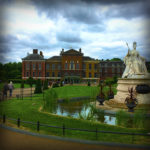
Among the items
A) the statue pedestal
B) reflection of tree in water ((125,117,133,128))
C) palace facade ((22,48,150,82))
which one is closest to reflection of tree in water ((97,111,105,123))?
reflection of tree in water ((125,117,133,128))

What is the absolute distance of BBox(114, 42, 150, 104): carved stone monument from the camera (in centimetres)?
1379

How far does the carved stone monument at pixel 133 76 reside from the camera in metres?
13.8

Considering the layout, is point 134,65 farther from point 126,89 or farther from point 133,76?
point 126,89

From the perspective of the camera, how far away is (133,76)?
14461mm

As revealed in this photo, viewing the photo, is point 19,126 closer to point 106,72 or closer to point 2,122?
point 2,122

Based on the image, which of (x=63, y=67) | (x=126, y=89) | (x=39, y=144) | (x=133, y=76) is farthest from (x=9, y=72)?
(x=39, y=144)

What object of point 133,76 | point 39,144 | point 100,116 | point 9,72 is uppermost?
point 9,72

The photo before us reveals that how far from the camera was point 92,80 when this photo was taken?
57562mm

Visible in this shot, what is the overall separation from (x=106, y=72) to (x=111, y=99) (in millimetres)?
43550

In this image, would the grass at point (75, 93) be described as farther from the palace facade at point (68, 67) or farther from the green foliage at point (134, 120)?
the palace facade at point (68, 67)

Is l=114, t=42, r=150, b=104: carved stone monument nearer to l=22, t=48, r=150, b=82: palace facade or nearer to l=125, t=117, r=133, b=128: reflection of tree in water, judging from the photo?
l=125, t=117, r=133, b=128: reflection of tree in water

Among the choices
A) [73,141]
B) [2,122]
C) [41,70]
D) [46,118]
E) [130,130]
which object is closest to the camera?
[73,141]

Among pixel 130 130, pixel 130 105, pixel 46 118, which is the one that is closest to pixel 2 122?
pixel 46 118

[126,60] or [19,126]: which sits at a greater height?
[126,60]
